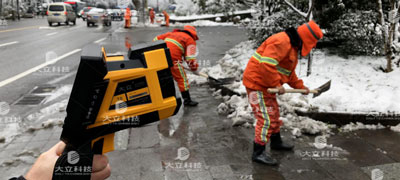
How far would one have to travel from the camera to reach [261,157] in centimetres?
379

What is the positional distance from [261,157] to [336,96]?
2575 millimetres

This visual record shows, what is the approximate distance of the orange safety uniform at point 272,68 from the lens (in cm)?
358

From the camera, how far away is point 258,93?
3832 mm

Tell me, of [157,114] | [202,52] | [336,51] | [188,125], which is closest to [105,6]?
[202,52]

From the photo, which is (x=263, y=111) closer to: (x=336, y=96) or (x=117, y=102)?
(x=336, y=96)

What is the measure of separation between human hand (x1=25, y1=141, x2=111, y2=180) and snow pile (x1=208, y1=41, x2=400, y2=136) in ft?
12.0

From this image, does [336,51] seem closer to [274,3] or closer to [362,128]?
[274,3]

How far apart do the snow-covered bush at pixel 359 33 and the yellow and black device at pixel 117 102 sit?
312 inches

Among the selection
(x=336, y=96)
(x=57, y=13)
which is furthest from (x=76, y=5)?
(x=336, y=96)

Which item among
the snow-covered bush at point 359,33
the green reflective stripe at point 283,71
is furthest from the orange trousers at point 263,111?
the snow-covered bush at point 359,33

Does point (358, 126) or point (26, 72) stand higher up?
point (26, 72)

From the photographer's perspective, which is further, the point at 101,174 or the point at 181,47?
the point at 181,47
